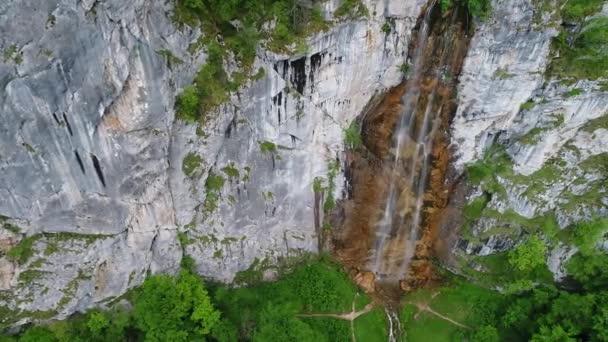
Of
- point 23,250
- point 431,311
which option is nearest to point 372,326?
point 431,311

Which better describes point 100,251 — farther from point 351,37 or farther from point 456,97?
point 456,97

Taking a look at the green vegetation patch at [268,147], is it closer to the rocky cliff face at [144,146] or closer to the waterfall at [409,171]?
the rocky cliff face at [144,146]

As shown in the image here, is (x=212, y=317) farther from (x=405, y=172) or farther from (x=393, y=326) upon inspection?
(x=405, y=172)

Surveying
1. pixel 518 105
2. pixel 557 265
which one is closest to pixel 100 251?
pixel 518 105

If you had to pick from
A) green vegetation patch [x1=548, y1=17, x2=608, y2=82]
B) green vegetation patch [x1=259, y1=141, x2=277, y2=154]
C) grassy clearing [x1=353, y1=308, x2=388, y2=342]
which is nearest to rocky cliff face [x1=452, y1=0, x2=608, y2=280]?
green vegetation patch [x1=548, y1=17, x2=608, y2=82]

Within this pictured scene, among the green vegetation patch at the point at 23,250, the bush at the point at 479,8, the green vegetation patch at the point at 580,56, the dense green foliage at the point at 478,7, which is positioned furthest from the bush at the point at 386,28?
the green vegetation patch at the point at 23,250

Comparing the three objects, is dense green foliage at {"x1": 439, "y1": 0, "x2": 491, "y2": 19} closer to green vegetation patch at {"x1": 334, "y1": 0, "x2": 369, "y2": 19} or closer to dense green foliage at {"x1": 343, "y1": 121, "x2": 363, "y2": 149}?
green vegetation patch at {"x1": 334, "y1": 0, "x2": 369, "y2": 19}
